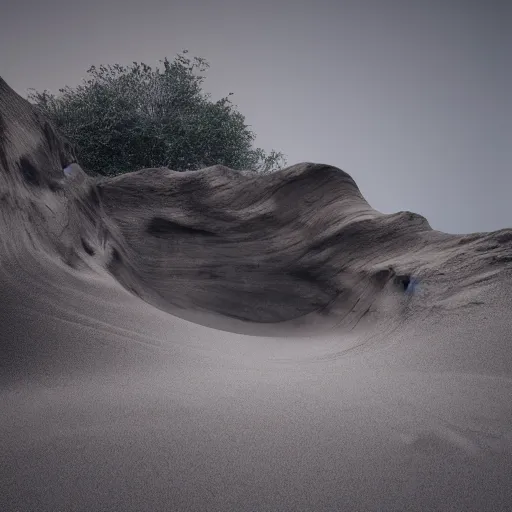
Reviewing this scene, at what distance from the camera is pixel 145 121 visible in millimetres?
11500

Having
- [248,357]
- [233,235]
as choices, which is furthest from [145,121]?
[248,357]

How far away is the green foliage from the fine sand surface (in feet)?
21.0

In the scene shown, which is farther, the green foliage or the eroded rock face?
the green foliage

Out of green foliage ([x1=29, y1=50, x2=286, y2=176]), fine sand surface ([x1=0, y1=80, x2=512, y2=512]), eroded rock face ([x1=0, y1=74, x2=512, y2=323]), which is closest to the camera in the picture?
fine sand surface ([x1=0, y1=80, x2=512, y2=512])

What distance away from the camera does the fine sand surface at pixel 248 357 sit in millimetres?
1383

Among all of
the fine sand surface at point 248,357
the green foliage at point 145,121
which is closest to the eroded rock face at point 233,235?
the fine sand surface at point 248,357

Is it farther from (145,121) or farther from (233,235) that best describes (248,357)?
(145,121)

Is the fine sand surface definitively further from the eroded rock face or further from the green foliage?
the green foliage

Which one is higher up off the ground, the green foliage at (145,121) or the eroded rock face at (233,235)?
the green foliage at (145,121)

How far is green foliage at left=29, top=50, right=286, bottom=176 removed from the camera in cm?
1130

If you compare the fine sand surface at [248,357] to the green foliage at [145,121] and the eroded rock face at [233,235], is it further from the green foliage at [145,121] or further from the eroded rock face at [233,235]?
the green foliage at [145,121]

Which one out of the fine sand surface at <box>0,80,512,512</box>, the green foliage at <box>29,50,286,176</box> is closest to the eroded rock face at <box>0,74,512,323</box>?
the fine sand surface at <box>0,80,512,512</box>

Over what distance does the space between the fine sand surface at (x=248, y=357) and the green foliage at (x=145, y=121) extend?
21.0 ft

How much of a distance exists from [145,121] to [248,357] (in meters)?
10.2
